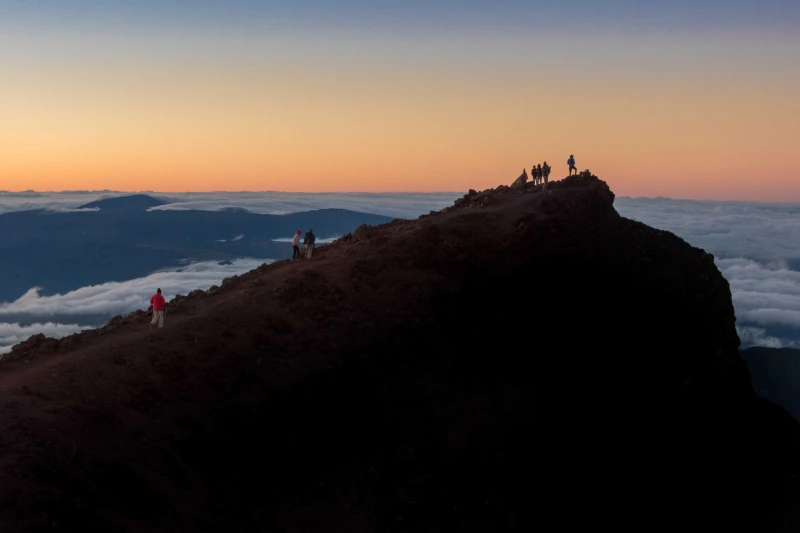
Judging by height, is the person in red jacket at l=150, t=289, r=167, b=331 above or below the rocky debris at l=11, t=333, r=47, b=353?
above

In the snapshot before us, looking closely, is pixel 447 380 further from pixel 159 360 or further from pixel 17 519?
pixel 17 519

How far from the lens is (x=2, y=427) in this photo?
16.7m

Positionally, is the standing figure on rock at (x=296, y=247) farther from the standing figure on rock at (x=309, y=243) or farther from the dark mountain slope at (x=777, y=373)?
the dark mountain slope at (x=777, y=373)

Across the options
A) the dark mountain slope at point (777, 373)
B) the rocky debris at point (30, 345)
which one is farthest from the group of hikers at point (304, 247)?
the dark mountain slope at point (777, 373)

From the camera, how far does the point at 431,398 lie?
24812mm

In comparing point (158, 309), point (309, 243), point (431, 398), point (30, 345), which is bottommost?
point (431, 398)

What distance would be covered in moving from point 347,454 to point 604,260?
16031mm

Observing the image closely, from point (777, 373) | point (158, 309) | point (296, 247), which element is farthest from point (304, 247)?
point (777, 373)

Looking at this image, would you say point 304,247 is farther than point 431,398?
Yes

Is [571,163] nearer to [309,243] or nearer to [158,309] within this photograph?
[309,243]

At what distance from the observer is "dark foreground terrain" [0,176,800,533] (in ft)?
60.3

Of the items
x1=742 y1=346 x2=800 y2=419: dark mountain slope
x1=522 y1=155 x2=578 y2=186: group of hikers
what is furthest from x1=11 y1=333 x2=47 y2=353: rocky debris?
x1=742 y1=346 x2=800 y2=419: dark mountain slope

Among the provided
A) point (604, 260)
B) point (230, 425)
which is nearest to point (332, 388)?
point (230, 425)

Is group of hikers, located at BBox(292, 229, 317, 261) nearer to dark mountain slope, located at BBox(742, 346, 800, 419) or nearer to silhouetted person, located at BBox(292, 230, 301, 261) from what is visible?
silhouetted person, located at BBox(292, 230, 301, 261)
